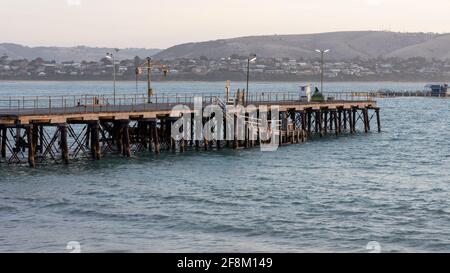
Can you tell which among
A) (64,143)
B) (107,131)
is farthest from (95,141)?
(107,131)

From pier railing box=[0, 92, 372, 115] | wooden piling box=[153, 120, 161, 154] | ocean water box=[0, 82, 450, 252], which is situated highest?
pier railing box=[0, 92, 372, 115]

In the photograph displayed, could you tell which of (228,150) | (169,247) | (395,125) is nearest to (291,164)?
(228,150)

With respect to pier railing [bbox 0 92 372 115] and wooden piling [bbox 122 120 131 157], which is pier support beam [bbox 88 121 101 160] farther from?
wooden piling [bbox 122 120 131 157]

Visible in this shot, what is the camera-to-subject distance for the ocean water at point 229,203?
33.2 m

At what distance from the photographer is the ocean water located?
33188mm

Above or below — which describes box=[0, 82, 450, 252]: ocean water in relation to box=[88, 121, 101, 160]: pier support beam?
below

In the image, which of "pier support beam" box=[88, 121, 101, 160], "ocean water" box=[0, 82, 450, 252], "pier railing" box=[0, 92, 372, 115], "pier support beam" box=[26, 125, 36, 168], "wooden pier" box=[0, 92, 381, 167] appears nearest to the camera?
"ocean water" box=[0, 82, 450, 252]

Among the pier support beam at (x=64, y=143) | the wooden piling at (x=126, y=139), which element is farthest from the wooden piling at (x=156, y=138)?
the pier support beam at (x=64, y=143)

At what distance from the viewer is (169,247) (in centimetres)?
3180

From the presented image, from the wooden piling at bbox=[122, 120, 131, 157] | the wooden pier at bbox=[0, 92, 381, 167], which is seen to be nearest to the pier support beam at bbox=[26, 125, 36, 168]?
the wooden pier at bbox=[0, 92, 381, 167]

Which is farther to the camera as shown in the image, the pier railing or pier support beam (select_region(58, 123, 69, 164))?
the pier railing

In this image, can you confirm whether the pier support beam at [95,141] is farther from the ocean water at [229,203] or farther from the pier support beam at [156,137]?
the pier support beam at [156,137]

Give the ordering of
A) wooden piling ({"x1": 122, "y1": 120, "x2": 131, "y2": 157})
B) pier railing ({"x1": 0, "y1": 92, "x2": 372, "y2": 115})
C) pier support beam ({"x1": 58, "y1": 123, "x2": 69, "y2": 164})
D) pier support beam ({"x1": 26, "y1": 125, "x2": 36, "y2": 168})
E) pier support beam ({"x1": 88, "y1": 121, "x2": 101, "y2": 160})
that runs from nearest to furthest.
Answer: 1. pier support beam ({"x1": 26, "y1": 125, "x2": 36, "y2": 168})
2. pier support beam ({"x1": 58, "y1": 123, "x2": 69, "y2": 164})
3. pier support beam ({"x1": 88, "y1": 121, "x2": 101, "y2": 160})
4. wooden piling ({"x1": 122, "y1": 120, "x2": 131, "y2": 157})
5. pier railing ({"x1": 0, "y1": 92, "x2": 372, "y2": 115})
